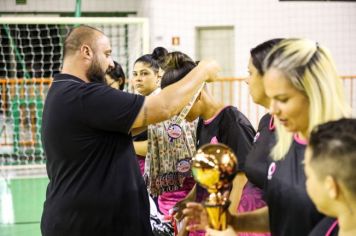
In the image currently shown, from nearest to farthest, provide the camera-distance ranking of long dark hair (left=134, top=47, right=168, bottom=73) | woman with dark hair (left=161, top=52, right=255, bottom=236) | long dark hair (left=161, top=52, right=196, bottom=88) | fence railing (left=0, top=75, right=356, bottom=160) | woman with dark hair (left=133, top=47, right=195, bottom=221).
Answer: woman with dark hair (left=161, top=52, right=255, bottom=236) → long dark hair (left=161, top=52, right=196, bottom=88) → woman with dark hair (left=133, top=47, right=195, bottom=221) → long dark hair (left=134, top=47, right=168, bottom=73) → fence railing (left=0, top=75, right=356, bottom=160)

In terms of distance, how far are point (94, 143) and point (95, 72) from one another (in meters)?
0.36

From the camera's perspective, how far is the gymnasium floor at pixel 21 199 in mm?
4945

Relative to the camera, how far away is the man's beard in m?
2.32

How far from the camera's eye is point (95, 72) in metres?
2.34

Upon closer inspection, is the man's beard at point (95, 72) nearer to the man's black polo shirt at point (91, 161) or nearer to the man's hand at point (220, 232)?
the man's black polo shirt at point (91, 161)

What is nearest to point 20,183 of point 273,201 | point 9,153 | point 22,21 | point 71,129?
point 9,153

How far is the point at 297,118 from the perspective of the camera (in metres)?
1.38

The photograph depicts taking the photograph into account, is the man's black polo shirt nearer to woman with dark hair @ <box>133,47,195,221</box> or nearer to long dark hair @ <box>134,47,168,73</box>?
woman with dark hair @ <box>133,47,195,221</box>

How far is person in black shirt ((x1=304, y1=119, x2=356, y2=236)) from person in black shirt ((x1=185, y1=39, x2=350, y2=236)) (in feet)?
0.60

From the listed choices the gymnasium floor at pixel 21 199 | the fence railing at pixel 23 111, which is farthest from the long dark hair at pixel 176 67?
the fence railing at pixel 23 111

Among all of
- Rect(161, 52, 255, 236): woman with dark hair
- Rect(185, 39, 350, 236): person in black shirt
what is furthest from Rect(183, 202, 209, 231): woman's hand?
Rect(161, 52, 255, 236): woman with dark hair

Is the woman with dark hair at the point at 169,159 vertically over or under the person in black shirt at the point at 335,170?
under

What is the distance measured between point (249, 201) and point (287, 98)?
122 cm

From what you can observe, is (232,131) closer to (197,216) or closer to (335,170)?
(197,216)
